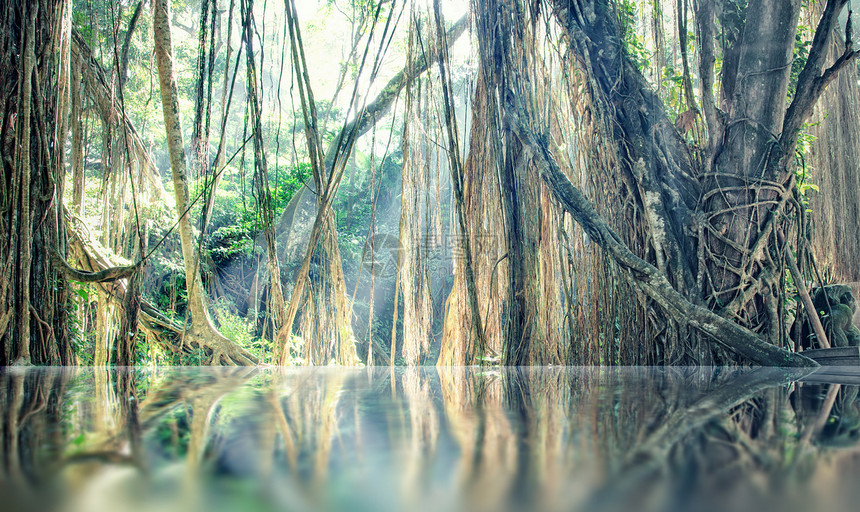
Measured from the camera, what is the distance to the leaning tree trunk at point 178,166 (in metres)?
2.29

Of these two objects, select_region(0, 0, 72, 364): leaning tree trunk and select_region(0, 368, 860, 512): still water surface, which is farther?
select_region(0, 0, 72, 364): leaning tree trunk

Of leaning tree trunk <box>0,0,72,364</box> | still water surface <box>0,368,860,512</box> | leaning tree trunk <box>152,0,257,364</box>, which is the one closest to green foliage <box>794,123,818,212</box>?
still water surface <box>0,368,860,512</box>

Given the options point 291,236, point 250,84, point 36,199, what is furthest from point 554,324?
point 291,236

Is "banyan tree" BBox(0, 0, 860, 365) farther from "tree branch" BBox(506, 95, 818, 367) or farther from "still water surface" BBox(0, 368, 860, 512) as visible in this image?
"still water surface" BBox(0, 368, 860, 512)

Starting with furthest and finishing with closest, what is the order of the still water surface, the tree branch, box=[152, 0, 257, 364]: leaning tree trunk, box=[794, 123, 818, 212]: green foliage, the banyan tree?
1. box=[152, 0, 257, 364]: leaning tree trunk
2. box=[794, 123, 818, 212]: green foliage
3. the banyan tree
4. the tree branch
5. the still water surface

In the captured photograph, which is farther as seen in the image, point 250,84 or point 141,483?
point 250,84

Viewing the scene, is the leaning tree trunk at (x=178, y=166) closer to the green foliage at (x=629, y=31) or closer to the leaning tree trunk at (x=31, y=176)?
the leaning tree trunk at (x=31, y=176)

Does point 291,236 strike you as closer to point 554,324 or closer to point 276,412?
point 554,324

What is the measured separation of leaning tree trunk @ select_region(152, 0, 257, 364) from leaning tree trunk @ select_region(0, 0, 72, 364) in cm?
88

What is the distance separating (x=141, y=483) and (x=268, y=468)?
39 mm

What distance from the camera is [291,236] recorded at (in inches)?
275

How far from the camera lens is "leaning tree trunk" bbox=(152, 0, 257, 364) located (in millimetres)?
2293

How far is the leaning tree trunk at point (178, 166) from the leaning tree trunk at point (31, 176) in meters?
0.88

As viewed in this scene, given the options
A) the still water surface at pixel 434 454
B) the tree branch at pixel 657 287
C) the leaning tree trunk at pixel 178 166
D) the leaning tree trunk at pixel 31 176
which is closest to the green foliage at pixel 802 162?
the tree branch at pixel 657 287
